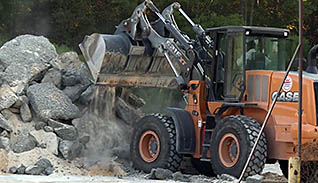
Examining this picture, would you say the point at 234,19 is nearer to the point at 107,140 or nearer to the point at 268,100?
the point at 107,140

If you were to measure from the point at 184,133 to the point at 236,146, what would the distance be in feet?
4.39

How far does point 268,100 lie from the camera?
14352mm

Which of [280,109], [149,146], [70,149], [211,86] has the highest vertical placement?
[211,86]

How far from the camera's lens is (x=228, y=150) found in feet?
48.2

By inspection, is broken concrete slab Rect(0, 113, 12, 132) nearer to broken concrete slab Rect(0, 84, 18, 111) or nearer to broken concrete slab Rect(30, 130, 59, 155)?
broken concrete slab Rect(0, 84, 18, 111)

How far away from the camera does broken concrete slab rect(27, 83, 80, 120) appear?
53.8 feet

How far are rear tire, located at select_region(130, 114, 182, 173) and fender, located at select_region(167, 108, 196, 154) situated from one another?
237 millimetres

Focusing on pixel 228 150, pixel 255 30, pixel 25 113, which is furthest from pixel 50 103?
pixel 255 30

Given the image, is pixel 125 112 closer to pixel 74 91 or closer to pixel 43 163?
pixel 74 91

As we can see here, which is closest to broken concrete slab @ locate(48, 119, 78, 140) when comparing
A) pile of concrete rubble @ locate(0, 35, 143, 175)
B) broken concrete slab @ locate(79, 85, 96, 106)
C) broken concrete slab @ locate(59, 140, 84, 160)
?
pile of concrete rubble @ locate(0, 35, 143, 175)

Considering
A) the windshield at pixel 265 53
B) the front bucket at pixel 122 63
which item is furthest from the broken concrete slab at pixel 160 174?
the front bucket at pixel 122 63

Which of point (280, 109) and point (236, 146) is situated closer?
point (280, 109)

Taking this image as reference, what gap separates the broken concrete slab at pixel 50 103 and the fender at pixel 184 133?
2264mm

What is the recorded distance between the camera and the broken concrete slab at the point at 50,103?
53.8 feet
